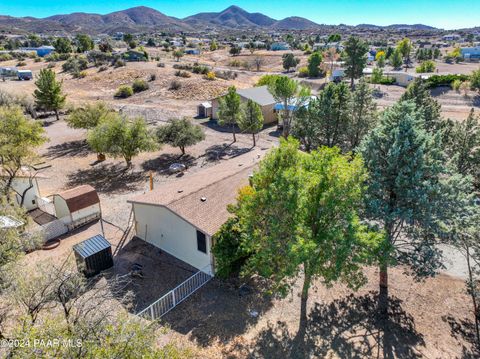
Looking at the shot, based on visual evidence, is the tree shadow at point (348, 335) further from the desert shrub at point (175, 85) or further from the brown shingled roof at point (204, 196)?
the desert shrub at point (175, 85)

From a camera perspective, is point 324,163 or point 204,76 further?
point 204,76

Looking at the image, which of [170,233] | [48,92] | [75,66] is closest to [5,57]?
[75,66]

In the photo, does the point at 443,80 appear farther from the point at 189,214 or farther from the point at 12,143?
the point at 12,143

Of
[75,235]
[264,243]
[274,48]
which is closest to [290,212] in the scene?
[264,243]

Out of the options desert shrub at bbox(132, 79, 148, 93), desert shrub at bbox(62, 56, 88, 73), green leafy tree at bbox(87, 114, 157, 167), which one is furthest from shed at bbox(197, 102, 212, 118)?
desert shrub at bbox(62, 56, 88, 73)

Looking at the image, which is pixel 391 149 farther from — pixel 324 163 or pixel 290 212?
pixel 290 212

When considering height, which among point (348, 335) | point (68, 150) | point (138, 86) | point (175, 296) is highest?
point (138, 86)
